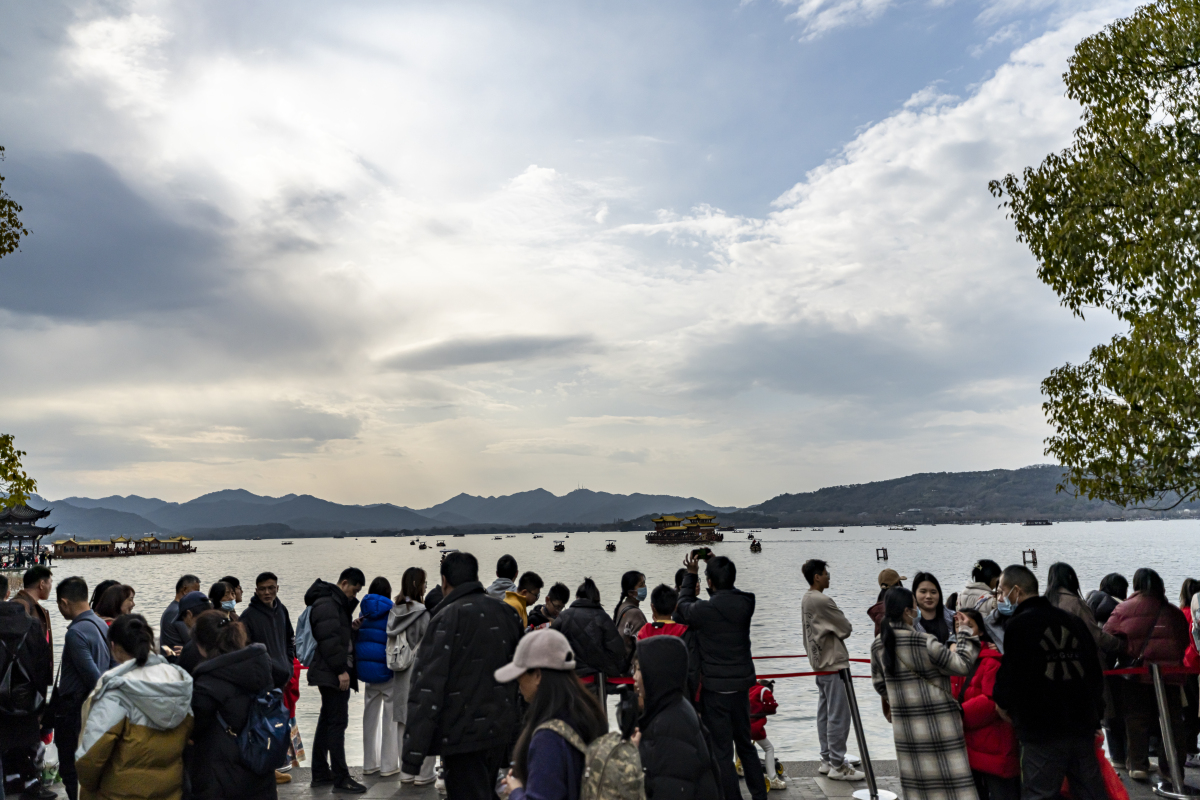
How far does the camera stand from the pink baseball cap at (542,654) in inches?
133

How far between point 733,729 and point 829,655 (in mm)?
1698

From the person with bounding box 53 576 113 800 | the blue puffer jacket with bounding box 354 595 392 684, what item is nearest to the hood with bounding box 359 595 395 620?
the blue puffer jacket with bounding box 354 595 392 684

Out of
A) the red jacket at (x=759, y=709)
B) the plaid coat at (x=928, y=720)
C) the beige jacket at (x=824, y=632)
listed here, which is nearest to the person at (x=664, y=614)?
the red jacket at (x=759, y=709)

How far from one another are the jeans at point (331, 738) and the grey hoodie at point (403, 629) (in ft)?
2.12

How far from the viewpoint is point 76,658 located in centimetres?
663

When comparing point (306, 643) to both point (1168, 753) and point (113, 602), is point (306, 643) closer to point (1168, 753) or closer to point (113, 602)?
point (113, 602)

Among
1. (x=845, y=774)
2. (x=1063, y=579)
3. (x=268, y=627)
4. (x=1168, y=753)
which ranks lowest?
(x=845, y=774)

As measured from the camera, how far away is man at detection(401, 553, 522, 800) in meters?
4.69

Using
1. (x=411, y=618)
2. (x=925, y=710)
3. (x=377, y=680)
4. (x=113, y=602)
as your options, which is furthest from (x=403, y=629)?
(x=925, y=710)

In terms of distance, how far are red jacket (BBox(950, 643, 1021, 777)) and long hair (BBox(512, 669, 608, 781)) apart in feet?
11.8

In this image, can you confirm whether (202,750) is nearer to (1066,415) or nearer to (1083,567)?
(1066,415)

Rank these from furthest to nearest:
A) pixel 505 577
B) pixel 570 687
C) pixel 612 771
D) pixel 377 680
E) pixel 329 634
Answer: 1. pixel 505 577
2. pixel 377 680
3. pixel 329 634
4. pixel 570 687
5. pixel 612 771

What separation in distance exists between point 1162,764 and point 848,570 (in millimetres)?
75140

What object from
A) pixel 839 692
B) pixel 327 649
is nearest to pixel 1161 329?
pixel 839 692
